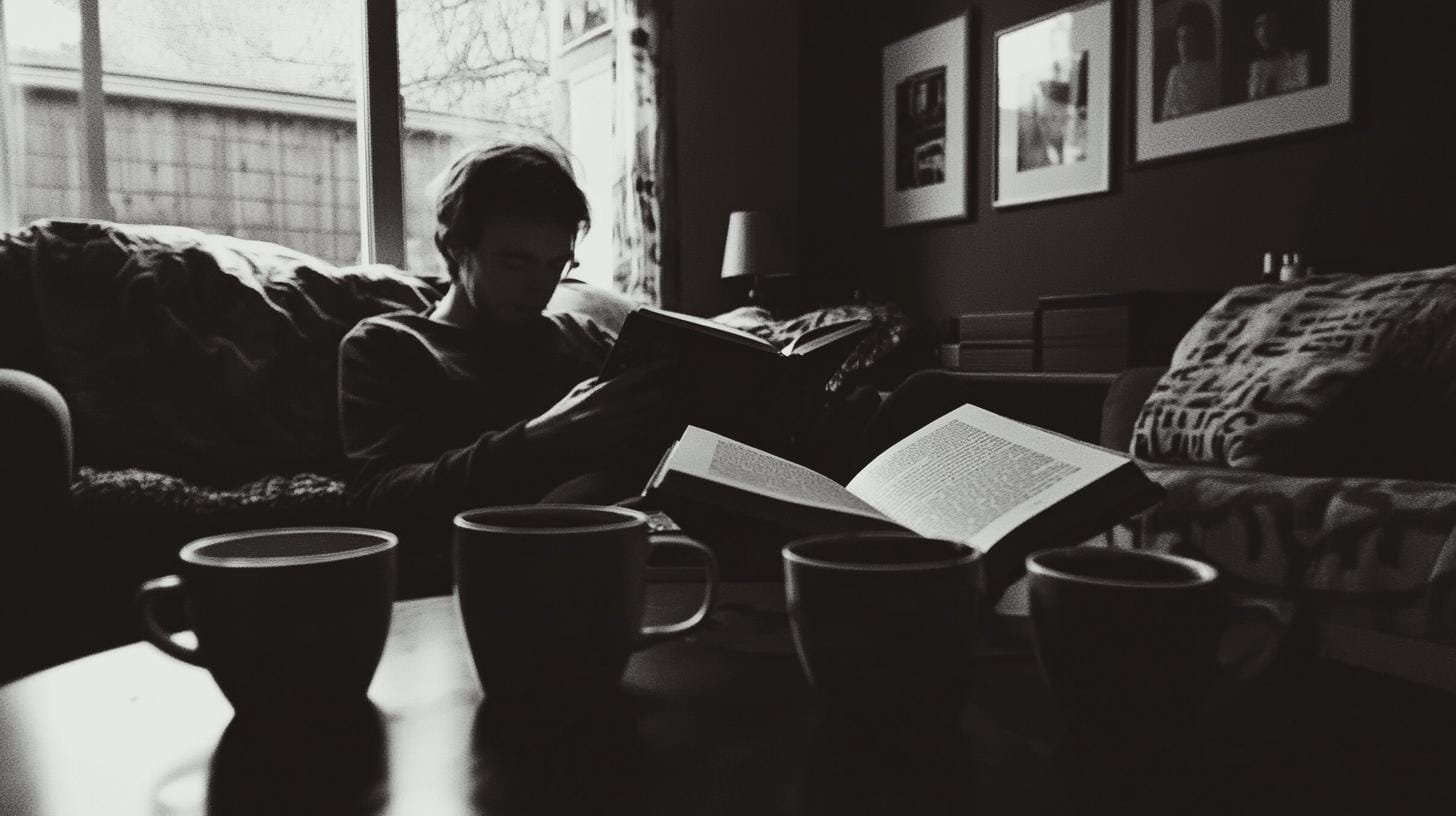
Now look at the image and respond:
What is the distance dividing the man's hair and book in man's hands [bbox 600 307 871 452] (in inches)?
16.7

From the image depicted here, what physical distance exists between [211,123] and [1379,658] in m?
3.34

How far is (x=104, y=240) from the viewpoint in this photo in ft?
6.21

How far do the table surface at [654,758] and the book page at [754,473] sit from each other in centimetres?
11

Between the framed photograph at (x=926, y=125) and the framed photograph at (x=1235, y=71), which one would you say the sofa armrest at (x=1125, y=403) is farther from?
the framed photograph at (x=926, y=125)

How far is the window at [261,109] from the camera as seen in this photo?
113 inches

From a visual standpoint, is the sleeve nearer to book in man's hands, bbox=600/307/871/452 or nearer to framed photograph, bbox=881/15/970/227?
book in man's hands, bbox=600/307/871/452

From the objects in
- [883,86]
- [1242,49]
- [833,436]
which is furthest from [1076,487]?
[883,86]

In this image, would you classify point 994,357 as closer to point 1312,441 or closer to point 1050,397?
point 1050,397

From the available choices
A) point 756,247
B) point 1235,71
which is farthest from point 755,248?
point 1235,71

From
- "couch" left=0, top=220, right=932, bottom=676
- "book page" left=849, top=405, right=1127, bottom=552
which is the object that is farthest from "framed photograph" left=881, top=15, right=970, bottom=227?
"book page" left=849, top=405, right=1127, bottom=552

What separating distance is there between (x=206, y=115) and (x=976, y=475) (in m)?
3.10

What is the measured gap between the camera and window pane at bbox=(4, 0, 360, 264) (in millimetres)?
2867

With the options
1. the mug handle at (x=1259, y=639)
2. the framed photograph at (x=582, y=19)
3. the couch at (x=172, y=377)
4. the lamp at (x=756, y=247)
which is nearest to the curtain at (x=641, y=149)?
the framed photograph at (x=582, y=19)

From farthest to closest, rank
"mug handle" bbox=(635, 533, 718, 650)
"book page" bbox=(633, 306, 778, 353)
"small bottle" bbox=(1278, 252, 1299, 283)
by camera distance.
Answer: "small bottle" bbox=(1278, 252, 1299, 283) → "book page" bbox=(633, 306, 778, 353) → "mug handle" bbox=(635, 533, 718, 650)
